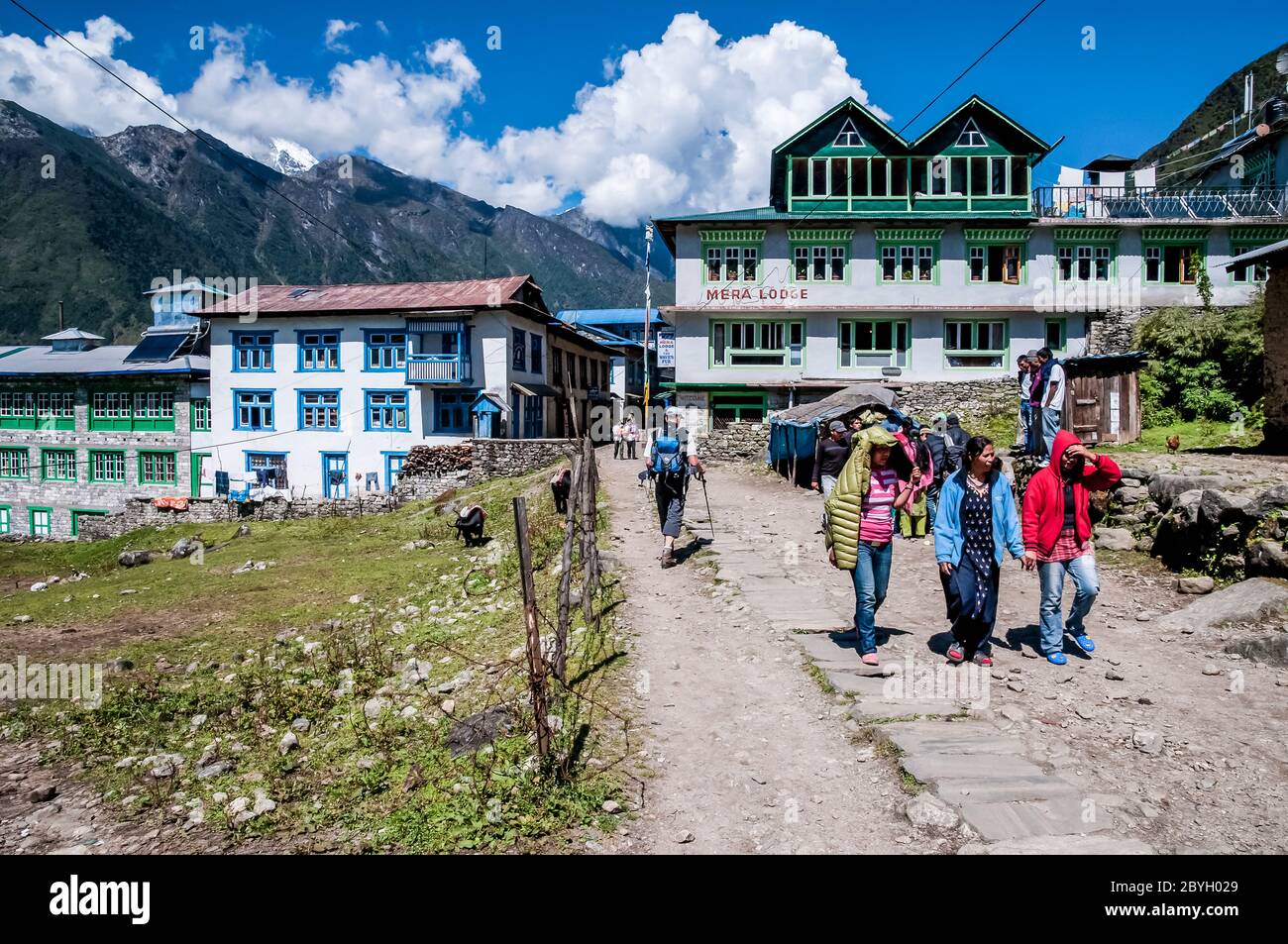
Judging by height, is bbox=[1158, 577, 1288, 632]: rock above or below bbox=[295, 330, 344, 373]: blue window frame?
below

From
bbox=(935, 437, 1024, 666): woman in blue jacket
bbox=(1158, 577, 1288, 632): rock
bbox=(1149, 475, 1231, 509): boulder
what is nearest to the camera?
bbox=(935, 437, 1024, 666): woman in blue jacket

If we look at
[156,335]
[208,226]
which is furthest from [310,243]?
[156,335]

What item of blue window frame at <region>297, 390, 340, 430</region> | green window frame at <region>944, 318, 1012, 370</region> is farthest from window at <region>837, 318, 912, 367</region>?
blue window frame at <region>297, 390, 340, 430</region>

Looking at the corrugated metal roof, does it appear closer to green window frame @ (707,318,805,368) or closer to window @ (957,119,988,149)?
green window frame @ (707,318,805,368)

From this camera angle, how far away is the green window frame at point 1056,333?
3212 centimetres

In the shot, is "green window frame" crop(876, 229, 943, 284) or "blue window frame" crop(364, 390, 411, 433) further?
"blue window frame" crop(364, 390, 411, 433)

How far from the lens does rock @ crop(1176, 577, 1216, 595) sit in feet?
28.9

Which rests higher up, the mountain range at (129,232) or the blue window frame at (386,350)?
the mountain range at (129,232)

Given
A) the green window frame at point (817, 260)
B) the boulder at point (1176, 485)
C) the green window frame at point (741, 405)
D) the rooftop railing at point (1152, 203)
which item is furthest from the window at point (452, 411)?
the boulder at point (1176, 485)

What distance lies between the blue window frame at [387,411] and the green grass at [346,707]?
20.2m

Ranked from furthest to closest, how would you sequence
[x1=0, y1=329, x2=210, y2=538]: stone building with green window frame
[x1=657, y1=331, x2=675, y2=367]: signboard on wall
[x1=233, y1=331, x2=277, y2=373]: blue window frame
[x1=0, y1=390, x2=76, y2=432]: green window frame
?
[x1=0, y1=390, x2=76, y2=432]: green window frame → [x1=0, y1=329, x2=210, y2=538]: stone building with green window frame → [x1=233, y1=331, x2=277, y2=373]: blue window frame → [x1=657, y1=331, x2=675, y2=367]: signboard on wall

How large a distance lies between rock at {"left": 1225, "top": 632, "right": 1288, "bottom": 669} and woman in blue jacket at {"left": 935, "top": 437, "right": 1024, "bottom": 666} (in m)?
2.11

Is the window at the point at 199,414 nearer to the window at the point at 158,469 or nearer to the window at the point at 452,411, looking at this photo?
the window at the point at 158,469

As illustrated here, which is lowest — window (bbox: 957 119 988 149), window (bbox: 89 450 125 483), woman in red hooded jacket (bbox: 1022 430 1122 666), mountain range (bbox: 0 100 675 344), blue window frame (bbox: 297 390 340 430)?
woman in red hooded jacket (bbox: 1022 430 1122 666)
